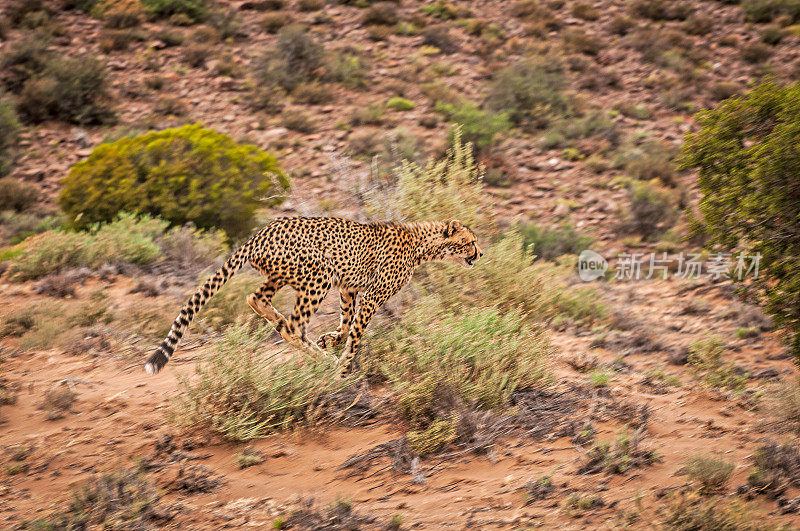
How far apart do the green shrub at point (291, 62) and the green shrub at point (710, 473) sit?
18.8 m

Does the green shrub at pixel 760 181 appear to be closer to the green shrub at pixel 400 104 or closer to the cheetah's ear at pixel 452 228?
the cheetah's ear at pixel 452 228

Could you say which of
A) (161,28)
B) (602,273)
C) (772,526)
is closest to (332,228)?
(772,526)

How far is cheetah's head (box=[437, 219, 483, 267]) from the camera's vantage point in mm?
6582

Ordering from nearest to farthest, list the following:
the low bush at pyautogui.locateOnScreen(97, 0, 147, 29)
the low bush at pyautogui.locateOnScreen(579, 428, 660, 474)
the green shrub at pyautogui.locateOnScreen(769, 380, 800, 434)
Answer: the low bush at pyautogui.locateOnScreen(579, 428, 660, 474) → the green shrub at pyautogui.locateOnScreen(769, 380, 800, 434) → the low bush at pyautogui.locateOnScreen(97, 0, 147, 29)

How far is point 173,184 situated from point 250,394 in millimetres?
7908

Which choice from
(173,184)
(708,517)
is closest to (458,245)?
(708,517)

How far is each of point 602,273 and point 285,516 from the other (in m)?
10.3

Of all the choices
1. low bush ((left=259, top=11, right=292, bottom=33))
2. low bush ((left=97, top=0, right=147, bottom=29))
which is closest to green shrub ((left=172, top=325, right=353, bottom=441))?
low bush ((left=259, top=11, right=292, bottom=33))

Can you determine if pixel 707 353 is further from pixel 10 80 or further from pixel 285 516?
pixel 10 80

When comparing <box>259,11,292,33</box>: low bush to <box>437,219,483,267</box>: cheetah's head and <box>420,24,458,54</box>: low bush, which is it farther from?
<box>437,219,483,267</box>: cheetah's head

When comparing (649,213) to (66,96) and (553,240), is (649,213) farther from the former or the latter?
(66,96)

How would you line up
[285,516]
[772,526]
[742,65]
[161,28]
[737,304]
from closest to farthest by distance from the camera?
[772,526] → [285,516] → [737,304] → [742,65] → [161,28]

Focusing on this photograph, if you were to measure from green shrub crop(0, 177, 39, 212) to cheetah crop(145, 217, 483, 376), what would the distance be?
485 inches

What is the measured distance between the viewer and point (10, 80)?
20609 mm
